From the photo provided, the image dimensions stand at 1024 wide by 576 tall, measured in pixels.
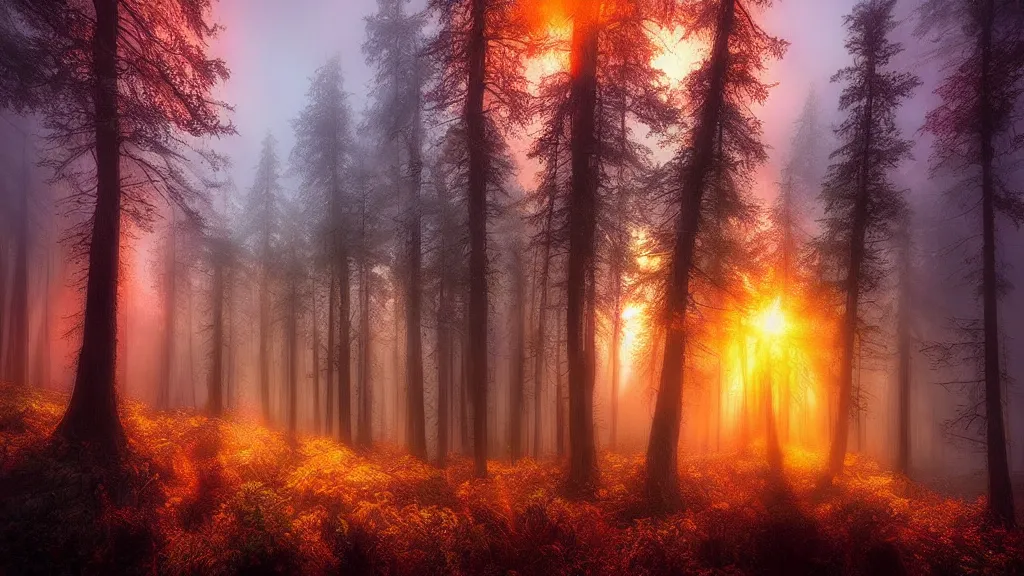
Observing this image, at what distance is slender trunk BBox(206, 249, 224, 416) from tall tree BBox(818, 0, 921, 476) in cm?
2611

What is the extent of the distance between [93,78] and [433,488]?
10941 millimetres

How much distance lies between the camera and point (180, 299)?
2619cm

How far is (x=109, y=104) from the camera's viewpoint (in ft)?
28.1

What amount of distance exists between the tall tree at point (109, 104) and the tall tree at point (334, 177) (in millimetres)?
7406

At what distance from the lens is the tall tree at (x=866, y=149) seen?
1315 centimetres

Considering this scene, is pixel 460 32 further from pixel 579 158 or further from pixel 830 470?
pixel 830 470

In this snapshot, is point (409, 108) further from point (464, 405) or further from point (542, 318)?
point (464, 405)

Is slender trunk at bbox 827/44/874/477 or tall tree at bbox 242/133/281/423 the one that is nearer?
slender trunk at bbox 827/44/874/477

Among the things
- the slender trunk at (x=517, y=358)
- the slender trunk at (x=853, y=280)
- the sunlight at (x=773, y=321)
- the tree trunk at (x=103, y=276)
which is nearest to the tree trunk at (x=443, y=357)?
the slender trunk at (x=517, y=358)

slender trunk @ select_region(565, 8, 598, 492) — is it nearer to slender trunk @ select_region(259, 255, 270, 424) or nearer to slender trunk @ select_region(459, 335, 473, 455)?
slender trunk @ select_region(459, 335, 473, 455)

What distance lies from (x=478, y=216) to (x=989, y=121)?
503 inches

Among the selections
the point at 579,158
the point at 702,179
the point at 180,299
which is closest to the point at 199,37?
the point at 579,158

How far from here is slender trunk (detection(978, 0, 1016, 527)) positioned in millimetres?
10516

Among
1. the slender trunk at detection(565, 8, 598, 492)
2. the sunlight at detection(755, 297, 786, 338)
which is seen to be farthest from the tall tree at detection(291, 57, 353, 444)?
the sunlight at detection(755, 297, 786, 338)
